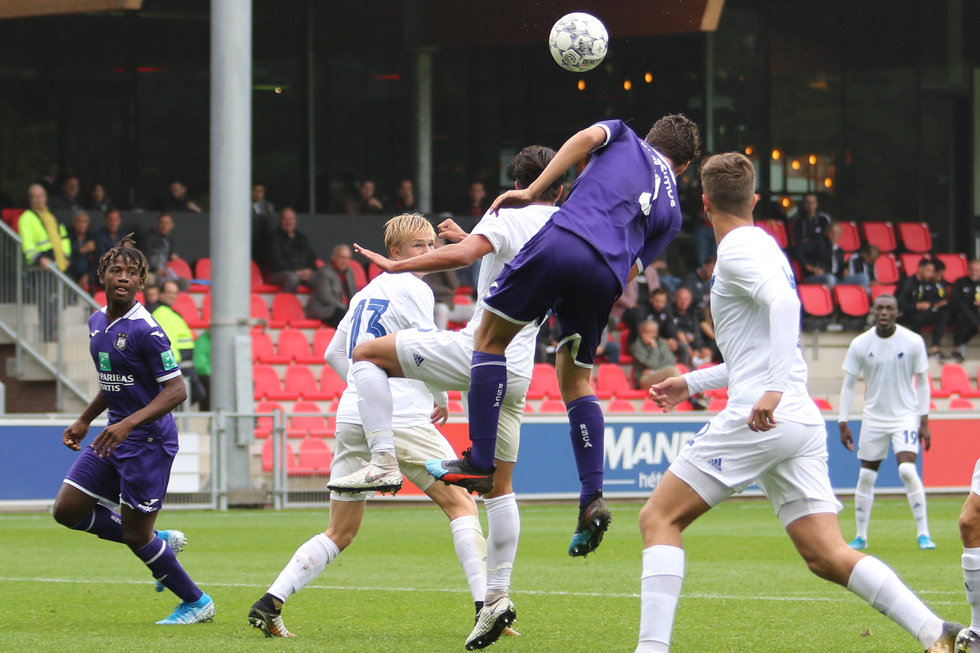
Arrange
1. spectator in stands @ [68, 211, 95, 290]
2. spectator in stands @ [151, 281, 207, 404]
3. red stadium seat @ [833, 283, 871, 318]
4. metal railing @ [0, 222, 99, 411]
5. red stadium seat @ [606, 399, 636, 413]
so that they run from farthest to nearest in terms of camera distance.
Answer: red stadium seat @ [833, 283, 871, 318]
red stadium seat @ [606, 399, 636, 413]
spectator in stands @ [68, 211, 95, 290]
metal railing @ [0, 222, 99, 411]
spectator in stands @ [151, 281, 207, 404]

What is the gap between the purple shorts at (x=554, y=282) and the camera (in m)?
6.12

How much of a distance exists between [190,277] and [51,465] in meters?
5.84

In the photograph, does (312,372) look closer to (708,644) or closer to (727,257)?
(708,644)

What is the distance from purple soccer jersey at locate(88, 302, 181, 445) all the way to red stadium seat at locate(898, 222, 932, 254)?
22397 mm

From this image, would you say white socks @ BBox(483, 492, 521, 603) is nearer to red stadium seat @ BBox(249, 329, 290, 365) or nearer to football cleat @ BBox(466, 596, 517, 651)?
football cleat @ BBox(466, 596, 517, 651)

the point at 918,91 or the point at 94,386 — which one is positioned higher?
the point at 918,91

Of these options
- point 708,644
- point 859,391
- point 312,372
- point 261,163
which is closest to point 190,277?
point 312,372

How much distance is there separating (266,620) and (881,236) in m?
22.4

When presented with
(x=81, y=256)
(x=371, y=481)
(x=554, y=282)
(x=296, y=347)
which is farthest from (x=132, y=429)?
(x=296, y=347)

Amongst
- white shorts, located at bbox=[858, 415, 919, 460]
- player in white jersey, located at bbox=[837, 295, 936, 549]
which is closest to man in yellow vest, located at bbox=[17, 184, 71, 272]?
player in white jersey, located at bbox=[837, 295, 936, 549]

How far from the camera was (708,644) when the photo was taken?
697 cm

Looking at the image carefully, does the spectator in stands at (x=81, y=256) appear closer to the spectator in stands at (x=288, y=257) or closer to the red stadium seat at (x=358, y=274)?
the spectator in stands at (x=288, y=257)

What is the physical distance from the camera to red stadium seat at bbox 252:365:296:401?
1927 centimetres

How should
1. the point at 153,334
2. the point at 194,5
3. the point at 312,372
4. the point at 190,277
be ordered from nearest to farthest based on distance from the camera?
the point at 153,334, the point at 312,372, the point at 190,277, the point at 194,5
